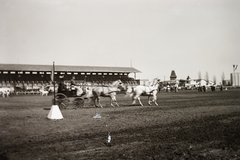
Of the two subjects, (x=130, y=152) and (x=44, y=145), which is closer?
(x=130, y=152)

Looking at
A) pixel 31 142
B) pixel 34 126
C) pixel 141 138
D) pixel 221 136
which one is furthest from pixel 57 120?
pixel 221 136

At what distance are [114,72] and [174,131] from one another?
4859 centimetres

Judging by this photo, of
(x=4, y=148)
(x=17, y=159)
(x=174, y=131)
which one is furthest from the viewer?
(x=174, y=131)

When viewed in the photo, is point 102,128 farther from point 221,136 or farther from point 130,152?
point 221,136

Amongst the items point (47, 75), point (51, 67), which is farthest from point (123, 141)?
point (47, 75)

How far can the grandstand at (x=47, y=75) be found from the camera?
154 feet

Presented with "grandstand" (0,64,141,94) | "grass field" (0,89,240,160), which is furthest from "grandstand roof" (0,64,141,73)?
"grass field" (0,89,240,160)

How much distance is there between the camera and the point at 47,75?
51906 mm

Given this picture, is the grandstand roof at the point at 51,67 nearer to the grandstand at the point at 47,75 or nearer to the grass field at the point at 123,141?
the grandstand at the point at 47,75

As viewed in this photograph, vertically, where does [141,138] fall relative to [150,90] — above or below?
below

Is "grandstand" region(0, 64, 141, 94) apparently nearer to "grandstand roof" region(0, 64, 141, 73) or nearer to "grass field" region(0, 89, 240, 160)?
"grandstand roof" region(0, 64, 141, 73)

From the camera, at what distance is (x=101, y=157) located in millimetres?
4820

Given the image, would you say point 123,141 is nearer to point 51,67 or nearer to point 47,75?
point 51,67

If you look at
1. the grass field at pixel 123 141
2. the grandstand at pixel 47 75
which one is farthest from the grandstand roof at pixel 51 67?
the grass field at pixel 123 141
